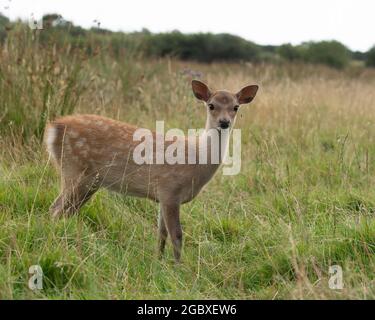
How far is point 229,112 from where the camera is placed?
15.9ft

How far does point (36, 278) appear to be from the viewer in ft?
11.7

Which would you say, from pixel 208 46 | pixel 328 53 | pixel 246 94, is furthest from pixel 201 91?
pixel 328 53

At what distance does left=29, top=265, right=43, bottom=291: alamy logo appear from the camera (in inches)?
138

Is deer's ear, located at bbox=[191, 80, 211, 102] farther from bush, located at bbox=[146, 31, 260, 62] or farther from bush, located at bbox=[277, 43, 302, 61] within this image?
bush, located at bbox=[277, 43, 302, 61]

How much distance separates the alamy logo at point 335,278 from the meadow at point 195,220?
0.04 metres

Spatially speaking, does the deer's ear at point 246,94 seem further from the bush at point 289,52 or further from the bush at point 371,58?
the bush at point 371,58

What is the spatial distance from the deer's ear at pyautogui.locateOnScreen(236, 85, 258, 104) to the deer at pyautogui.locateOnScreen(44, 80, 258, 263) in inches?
11.6

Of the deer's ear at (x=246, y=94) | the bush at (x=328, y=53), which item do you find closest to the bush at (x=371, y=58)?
the bush at (x=328, y=53)

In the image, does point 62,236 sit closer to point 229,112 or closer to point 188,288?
point 188,288

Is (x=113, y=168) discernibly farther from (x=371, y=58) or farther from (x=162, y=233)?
(x=371, y=58)

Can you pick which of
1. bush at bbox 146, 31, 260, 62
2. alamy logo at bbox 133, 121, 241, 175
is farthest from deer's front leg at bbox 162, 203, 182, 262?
bush at bbox 146, 31, 260, 62

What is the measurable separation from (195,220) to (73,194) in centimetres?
105

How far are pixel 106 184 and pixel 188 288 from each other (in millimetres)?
1268
